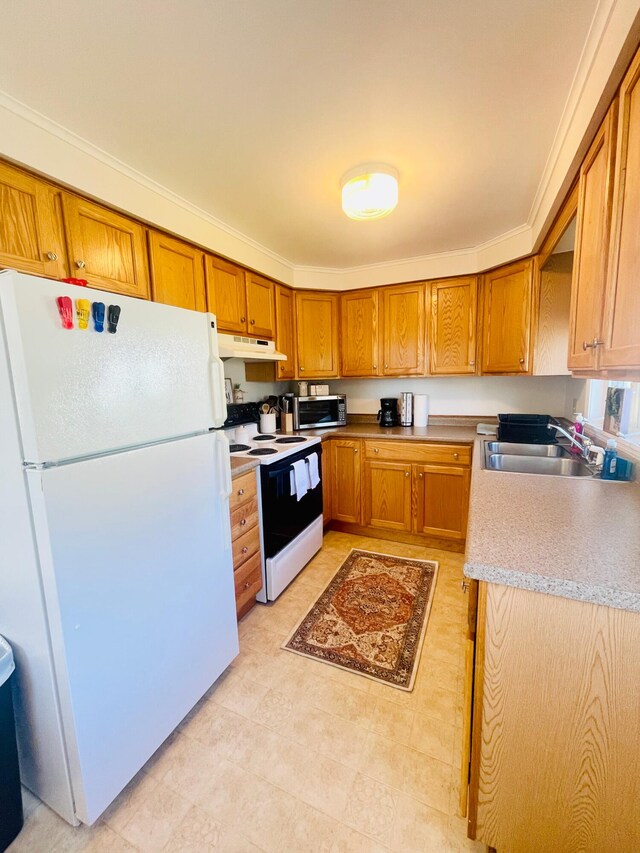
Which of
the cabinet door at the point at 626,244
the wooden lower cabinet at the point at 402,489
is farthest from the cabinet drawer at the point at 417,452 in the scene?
the cabinet door at the point at 626,244

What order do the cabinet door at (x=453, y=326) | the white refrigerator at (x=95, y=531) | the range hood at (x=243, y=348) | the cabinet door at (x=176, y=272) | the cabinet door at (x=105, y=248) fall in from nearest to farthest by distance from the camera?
the white refrigerator at (x=95, y=531) → the cabinet door at (x=105, y=248) → the cabinet door at (x=176, y=272) → the range hood at (x=243, y=348) → the cabinet door at (x=453, y=326)

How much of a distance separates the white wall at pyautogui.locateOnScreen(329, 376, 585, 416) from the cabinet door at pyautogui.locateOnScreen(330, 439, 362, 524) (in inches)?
27.8

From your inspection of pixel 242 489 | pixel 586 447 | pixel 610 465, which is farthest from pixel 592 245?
pixel 242 489

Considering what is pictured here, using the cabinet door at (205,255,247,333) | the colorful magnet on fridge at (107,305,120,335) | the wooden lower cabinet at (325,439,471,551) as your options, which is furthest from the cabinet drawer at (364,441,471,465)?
the colorful magnet on fridge at (107,305,120,335)

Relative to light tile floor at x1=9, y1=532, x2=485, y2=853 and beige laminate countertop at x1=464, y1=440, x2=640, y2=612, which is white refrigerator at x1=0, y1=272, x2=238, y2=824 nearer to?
light tile floor at x1=9, y1=532, x2=485, y2=853

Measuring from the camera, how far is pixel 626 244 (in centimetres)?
91

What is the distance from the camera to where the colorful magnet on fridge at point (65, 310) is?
90 centimetres

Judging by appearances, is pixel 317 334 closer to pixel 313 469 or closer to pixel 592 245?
pixel 313 469

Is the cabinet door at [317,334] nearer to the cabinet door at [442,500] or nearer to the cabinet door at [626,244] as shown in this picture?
the cabinet door at [442,500]

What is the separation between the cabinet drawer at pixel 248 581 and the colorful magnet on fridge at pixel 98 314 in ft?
4.59

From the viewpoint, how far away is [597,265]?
112 centimetres

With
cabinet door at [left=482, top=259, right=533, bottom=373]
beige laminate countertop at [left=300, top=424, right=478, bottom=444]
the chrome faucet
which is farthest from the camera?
beige laminate countertop at [left=300, top=424, right=478, bottom=444]

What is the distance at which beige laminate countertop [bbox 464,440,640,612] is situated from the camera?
0.75 metres

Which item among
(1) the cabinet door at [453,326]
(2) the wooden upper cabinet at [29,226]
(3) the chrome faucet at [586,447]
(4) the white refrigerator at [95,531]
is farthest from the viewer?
(1) the cabinet door at [453,326]
